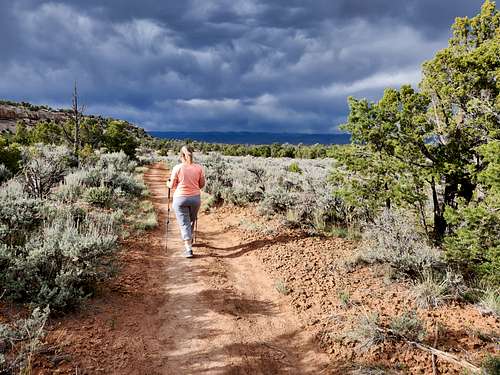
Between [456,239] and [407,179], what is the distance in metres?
1.67

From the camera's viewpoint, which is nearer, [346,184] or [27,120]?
[346,184]

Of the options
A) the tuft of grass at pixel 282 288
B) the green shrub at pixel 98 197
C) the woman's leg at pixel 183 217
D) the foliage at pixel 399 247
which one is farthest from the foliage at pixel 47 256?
the foliage at pixel 399 247

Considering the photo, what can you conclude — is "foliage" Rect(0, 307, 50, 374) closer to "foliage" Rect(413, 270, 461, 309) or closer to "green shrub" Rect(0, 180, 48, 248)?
"green shrub" Rect(0, 180, 48, 248)

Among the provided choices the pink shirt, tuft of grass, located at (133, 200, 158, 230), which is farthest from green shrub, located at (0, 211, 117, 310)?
tuft of grass, located at (133, 200, 158, 230)

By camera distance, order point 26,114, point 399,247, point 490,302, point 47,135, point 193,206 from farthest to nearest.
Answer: point 26,114 → point 47,135 → point 193,206 → point 399,247 → point 490,302

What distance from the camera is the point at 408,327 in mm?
4766

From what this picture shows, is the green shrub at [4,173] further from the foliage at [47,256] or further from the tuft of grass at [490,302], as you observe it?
the tuft of grass at [490,302]

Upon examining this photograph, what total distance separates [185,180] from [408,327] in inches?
210

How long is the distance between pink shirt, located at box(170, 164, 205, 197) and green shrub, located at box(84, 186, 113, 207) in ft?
12.0

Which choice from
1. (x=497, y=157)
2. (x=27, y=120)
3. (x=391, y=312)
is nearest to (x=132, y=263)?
(x=391, y=312)

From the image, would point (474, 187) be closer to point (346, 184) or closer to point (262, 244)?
point (346, 184)

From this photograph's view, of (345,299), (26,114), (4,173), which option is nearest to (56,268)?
(345,299)

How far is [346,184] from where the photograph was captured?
848cm

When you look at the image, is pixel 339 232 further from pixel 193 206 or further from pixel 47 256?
pixel 47 256
